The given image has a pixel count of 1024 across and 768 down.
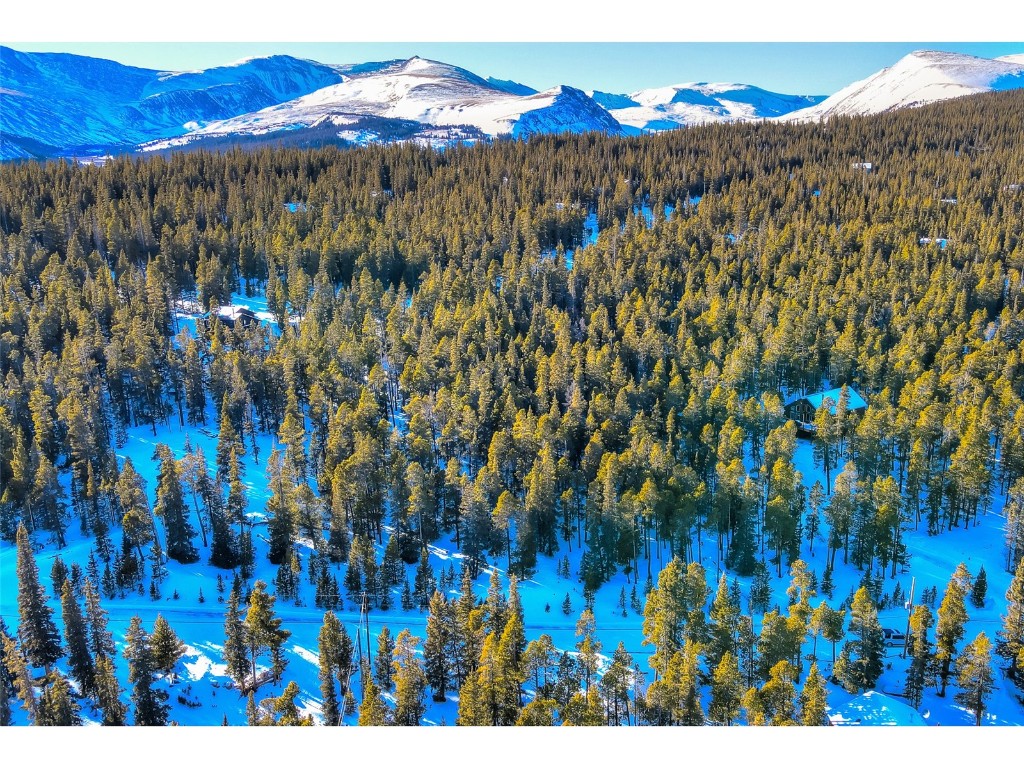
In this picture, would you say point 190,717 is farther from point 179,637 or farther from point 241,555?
point 241,555

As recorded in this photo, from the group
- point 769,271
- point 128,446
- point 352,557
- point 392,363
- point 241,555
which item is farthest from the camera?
point 769,271

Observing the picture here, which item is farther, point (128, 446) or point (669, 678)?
point (128, 446)

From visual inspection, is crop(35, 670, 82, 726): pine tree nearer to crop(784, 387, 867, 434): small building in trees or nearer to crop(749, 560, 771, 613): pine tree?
crop(749, 560, 771, 613): pine tree

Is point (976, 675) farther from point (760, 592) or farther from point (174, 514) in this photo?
point (174, 514)

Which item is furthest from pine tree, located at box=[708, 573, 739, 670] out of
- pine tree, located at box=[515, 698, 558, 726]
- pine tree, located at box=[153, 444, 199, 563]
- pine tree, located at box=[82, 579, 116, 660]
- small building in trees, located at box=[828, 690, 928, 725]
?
pine tree, located at box=[153, 444, 199, 563]

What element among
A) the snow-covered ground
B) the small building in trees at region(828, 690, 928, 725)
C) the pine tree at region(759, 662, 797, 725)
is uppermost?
the pine tree at region(759, 662, 797, 725)

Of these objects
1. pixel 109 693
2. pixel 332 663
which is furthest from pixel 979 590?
pixel 109 693

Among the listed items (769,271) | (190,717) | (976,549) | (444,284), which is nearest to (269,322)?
(444,284)
